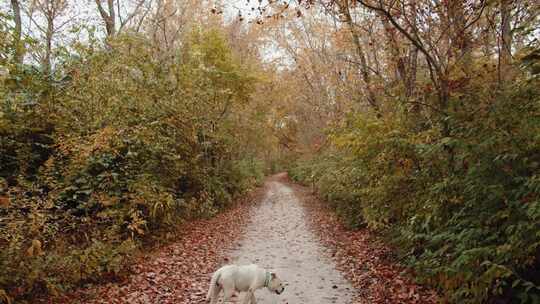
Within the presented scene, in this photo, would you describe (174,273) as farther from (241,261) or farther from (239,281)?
(239,281)

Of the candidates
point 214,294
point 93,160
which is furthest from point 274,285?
point 93,160

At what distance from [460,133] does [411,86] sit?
4.93 m

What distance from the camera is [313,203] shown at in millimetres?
18750

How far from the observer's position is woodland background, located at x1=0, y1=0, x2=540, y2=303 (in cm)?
444

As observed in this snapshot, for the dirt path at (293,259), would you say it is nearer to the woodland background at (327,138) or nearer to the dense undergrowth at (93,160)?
the woodland background at (327,138)

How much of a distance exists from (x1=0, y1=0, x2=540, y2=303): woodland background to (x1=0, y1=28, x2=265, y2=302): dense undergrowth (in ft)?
0.15

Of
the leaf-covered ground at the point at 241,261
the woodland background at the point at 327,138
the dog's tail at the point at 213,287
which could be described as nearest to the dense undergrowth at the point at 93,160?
the woodland background at the point at 327,138

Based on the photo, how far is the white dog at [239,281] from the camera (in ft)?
16.9

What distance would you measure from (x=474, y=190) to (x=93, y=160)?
770cm

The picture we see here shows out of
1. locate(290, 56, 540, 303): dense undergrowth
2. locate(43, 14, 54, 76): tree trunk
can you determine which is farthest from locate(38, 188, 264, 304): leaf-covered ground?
locate(43, 14, 54, 76): tree trunk

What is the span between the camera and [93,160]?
27.1 ft

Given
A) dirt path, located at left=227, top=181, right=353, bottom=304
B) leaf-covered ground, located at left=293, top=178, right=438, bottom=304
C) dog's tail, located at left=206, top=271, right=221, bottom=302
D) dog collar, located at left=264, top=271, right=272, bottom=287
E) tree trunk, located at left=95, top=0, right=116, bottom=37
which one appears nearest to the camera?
dog's tail, located at left=206, top=271, right=221, bottom=302

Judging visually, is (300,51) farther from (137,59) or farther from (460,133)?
(460,133)

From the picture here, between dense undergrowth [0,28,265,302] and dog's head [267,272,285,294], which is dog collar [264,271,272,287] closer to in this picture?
dog's head [267,272,285,294]
